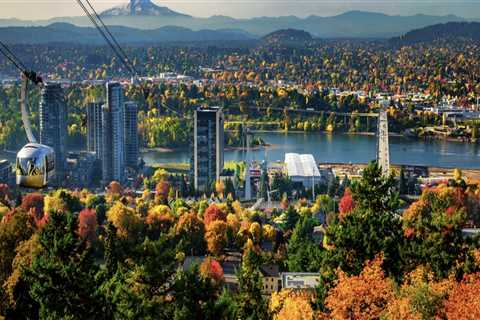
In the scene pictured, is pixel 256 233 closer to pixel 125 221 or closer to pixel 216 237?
pixel 216 237

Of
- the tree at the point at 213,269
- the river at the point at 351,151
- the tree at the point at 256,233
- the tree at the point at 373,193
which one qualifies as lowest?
the river at the point at 351,151

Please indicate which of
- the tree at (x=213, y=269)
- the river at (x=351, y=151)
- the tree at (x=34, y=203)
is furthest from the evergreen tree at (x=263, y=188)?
the tree at (x=213, y=269)

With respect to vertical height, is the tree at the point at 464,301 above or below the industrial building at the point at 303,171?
above

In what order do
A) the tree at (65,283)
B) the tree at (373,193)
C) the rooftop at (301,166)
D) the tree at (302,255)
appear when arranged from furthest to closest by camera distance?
1. the rooftop at (301,166)
2. the tree at (302,255)
3. the tree at (373,193)
4. the tree at (65,283)

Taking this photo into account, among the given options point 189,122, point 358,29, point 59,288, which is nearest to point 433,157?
point 189,122

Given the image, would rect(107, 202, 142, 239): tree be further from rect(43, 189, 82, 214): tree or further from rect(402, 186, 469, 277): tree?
rect(402, 186, 469, 277): tree

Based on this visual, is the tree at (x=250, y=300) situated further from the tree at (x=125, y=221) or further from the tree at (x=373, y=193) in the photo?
the tree at (x=125, y=221)
